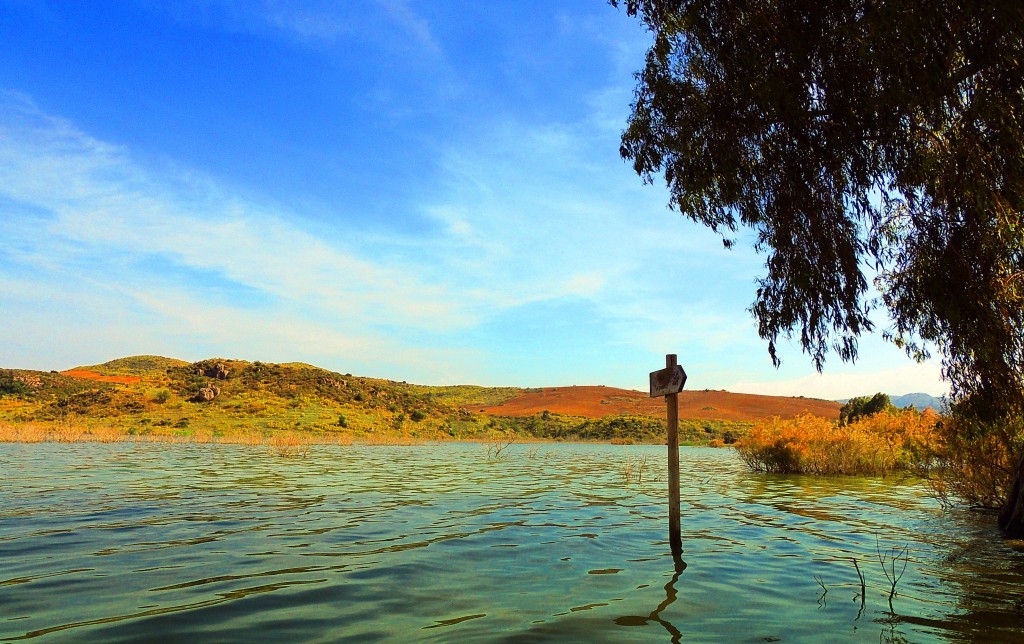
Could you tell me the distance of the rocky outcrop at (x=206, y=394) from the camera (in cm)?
6781

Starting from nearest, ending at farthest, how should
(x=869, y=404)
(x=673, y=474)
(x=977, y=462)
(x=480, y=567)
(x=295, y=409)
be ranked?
1. (x=480, y=567)
2. (x=673, y=474)
3. (x=977, y=462)
4. (x=869, y=404)
5. (x=295, y=409)

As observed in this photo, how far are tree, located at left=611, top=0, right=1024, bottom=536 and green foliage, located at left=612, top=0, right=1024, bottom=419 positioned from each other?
0.08 feet

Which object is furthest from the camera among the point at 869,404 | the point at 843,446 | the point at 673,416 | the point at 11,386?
the point at 11,386

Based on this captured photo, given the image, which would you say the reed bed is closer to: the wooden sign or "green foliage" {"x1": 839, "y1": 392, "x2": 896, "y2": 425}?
the wooden sign

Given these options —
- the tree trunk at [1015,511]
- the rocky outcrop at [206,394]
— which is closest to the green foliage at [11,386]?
the rocky outcrop at [206,394]

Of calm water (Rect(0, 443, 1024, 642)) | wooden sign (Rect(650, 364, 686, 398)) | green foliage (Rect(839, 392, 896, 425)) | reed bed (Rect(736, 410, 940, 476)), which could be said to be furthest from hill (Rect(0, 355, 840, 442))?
wooden sign (Rect(650, 364, 686, 398))

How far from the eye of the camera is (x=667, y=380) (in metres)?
10.3

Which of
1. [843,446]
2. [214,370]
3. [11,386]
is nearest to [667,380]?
[843,446]

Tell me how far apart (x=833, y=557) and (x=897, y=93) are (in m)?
6.68

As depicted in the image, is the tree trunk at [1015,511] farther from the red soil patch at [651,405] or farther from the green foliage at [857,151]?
the red soil patch at [651,405]

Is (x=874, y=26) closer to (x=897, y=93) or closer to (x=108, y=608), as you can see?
(x=897, y=93)

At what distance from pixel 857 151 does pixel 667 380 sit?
447 centimetres

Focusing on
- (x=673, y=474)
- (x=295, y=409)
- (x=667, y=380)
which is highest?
(x=667, y=380)

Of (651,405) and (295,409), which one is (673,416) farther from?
(651,405)
